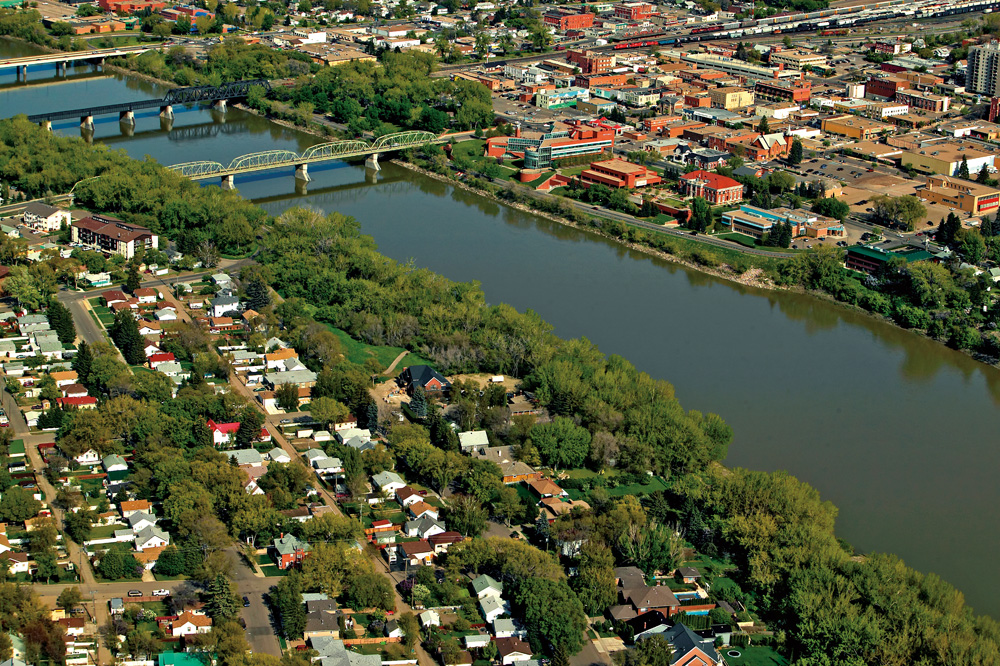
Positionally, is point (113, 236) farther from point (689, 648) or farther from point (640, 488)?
point (689, 648)

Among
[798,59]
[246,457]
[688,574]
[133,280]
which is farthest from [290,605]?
[798,59]

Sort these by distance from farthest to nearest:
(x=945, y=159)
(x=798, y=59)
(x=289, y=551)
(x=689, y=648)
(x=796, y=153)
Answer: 1. (x=798, y=59)
2. (x=796, y=153)
3. (x=945, y=159)
4. (x=289, y=551)
5. (x=689, y=648)

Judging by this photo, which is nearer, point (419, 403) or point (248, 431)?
point (248, 431)

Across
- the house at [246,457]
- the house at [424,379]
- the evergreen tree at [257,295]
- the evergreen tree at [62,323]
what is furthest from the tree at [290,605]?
the evergreen tree at [257,295]

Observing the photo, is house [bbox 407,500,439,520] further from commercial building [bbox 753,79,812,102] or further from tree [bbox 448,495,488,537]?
commercial building [bbox 753,79,812,102]

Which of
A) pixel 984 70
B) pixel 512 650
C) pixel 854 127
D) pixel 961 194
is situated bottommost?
pixel 512 650

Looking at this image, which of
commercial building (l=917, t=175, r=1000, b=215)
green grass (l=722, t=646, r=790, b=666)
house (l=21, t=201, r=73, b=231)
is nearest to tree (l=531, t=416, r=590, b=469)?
green grass (l=722, t=646, r=790, b=666)

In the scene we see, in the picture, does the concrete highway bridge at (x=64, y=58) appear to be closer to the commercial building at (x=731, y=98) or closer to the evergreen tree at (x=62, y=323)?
the commercial building at (x=731, y=98)

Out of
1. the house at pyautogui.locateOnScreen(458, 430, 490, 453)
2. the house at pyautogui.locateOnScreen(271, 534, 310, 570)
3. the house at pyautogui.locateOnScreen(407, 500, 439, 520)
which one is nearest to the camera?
the house at pyautogui.locateOnScreen(271, 534, 310, 570)
